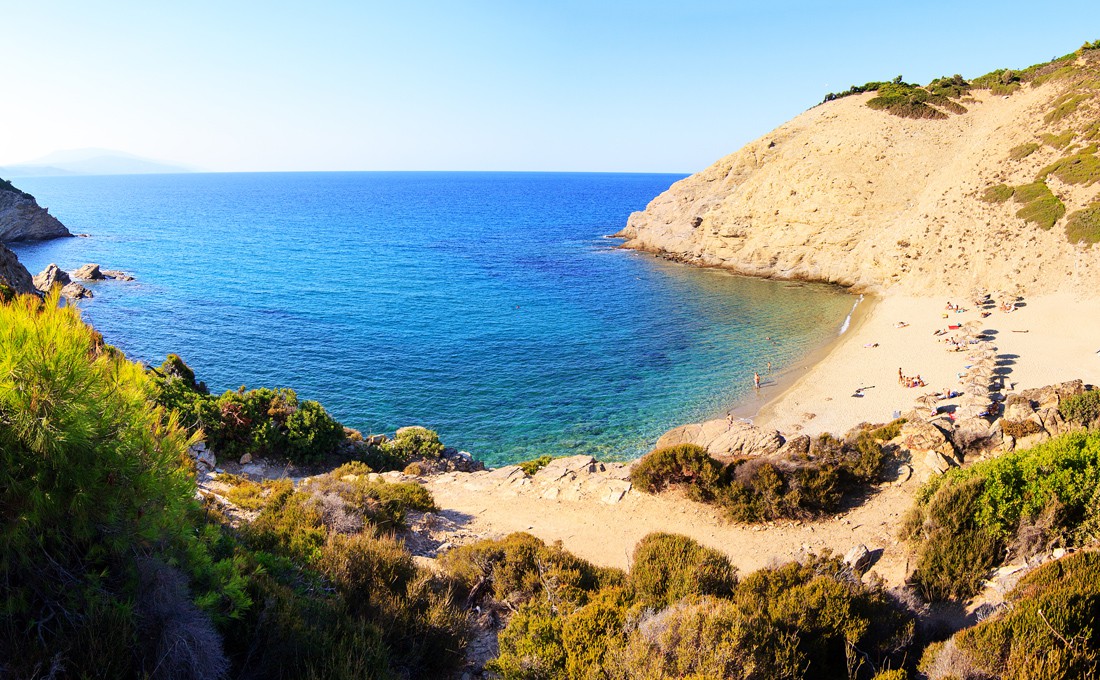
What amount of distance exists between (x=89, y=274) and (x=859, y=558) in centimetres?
6712

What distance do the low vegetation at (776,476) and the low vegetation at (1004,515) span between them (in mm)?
2625

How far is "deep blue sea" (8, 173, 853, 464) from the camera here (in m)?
29.1

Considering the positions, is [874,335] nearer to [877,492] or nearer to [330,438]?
[877,492]

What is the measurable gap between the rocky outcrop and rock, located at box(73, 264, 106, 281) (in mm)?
31663

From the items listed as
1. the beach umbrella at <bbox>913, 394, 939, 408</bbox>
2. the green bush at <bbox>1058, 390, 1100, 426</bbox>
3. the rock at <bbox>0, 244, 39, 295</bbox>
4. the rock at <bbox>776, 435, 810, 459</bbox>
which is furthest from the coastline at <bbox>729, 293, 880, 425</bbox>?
the rock at <bbox>0, 244, 39, 295</bbox>

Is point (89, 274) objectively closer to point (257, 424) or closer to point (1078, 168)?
point (257, 424)

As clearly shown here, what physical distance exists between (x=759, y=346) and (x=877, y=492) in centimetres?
2451

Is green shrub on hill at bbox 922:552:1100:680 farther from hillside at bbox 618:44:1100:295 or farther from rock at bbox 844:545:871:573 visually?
hillside at bbox 618:44:1100:295

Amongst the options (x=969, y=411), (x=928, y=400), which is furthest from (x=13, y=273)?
(x=928, y=400)

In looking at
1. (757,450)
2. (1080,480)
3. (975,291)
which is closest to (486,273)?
(975,291)

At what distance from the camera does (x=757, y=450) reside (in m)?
18.3

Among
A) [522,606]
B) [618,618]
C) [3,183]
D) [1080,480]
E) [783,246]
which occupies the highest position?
[3,183]

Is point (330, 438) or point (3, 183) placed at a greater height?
point (3, 183)

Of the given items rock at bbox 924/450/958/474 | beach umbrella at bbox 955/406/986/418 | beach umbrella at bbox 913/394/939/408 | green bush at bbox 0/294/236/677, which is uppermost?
green bush at bbox 0/294/236/677
